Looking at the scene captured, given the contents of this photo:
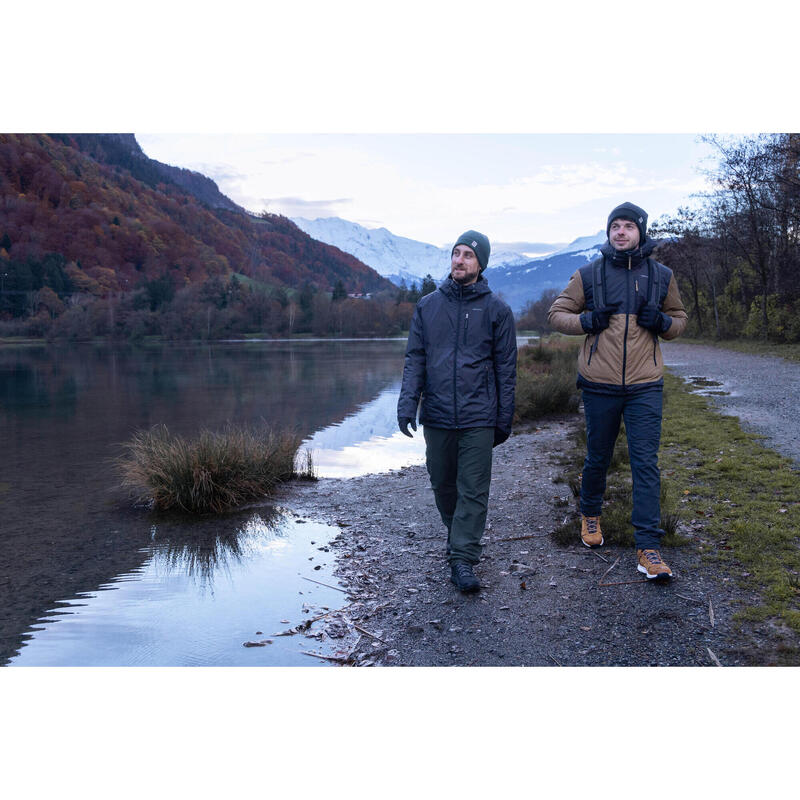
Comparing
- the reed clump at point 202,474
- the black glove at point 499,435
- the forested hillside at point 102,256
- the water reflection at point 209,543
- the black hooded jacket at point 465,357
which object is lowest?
the water reflection at point 209,543

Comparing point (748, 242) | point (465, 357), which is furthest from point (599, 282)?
point (748, 242)

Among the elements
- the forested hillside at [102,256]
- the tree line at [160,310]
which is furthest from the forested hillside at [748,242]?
the forested hillside at [102,256]

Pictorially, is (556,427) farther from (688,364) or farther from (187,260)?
(187,260)

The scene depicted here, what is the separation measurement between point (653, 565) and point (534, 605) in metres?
0.80

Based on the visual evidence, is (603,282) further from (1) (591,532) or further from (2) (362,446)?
(2) (362,446)

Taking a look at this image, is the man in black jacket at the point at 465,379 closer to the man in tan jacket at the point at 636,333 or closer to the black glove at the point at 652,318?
the man in tan jacket at the point at 636,333

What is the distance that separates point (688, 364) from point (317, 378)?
15.7 meters

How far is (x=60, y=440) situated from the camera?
13992mm

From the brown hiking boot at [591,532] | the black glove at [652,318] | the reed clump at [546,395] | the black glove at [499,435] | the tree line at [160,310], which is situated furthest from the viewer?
the tree line at [160,310]

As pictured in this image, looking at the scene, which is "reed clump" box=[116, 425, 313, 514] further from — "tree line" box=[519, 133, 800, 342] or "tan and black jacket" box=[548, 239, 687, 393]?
"tree line" box=[519, 133, 800, 342]

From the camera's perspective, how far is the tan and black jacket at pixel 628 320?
4203 mm

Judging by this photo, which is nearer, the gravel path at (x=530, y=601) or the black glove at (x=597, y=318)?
the gravel path at (x=530, y=601)

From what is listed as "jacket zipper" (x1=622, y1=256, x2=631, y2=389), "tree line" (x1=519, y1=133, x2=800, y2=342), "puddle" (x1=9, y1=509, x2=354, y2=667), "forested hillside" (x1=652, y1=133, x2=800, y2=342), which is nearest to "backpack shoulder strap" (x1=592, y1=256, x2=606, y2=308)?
"jacket zipper" (x1=622, y1=256, x2=631, y2=389)

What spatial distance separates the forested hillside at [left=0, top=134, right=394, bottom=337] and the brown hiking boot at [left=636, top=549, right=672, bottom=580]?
95.1m
